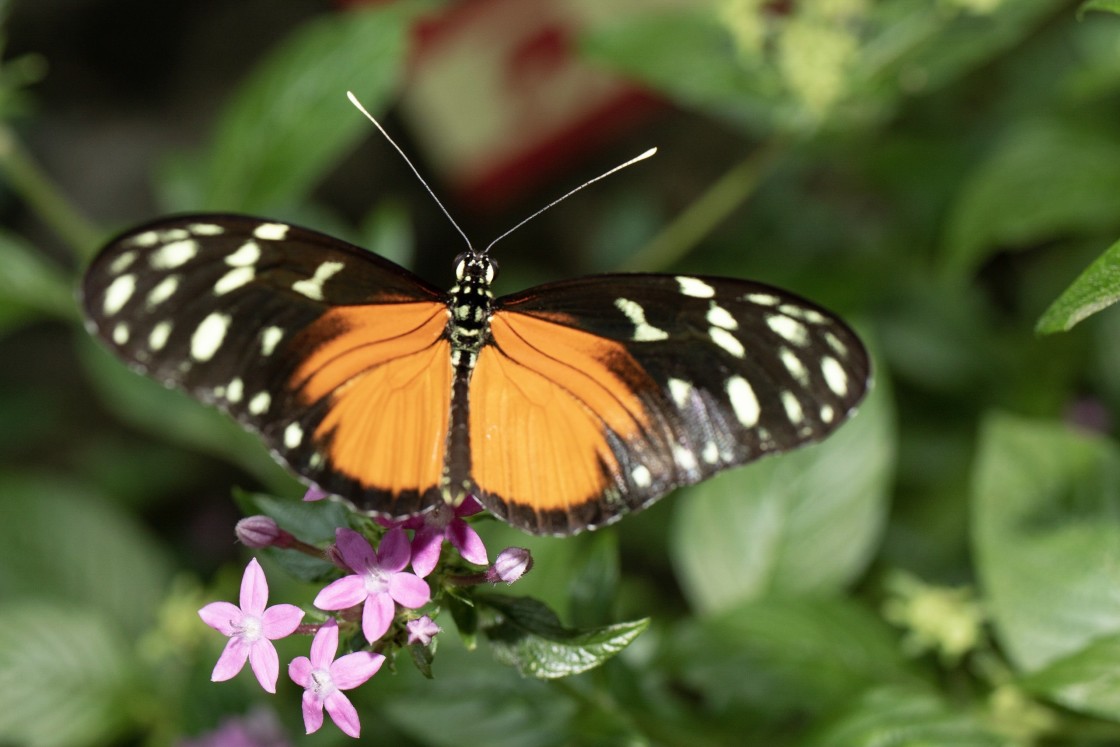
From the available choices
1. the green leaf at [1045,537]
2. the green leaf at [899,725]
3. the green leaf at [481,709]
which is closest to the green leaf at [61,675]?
the green leaf at [481,709]

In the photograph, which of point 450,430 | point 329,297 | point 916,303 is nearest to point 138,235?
point 329,297

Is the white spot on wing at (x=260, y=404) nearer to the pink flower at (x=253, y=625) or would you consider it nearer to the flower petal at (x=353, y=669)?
the pink flower at (x=253, y=625)

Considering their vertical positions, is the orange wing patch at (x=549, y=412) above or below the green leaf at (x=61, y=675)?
below

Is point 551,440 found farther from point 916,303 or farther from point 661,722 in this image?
point 916,303

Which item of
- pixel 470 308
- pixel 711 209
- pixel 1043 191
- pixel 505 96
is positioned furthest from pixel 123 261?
pixel 505 96

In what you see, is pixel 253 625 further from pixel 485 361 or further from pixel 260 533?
pixel 485 361

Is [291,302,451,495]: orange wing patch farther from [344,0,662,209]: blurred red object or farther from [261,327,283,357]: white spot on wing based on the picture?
[344,0,662,209]: blurred red object
